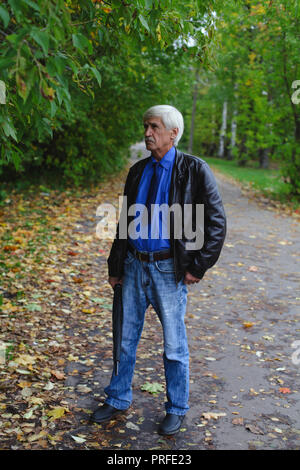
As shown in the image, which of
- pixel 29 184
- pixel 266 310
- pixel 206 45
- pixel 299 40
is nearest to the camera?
pixel 206 45

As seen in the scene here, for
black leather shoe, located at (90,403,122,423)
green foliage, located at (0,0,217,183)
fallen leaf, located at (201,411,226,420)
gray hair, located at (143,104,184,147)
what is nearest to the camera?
green foliage, located at (0,0,217,183)

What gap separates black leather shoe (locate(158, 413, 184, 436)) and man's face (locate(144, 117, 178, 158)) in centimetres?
189

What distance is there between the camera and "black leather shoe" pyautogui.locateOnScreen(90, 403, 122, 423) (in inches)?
142

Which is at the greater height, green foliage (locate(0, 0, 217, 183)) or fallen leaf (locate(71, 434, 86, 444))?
green foliage (locate(0, 0, 217, 183))

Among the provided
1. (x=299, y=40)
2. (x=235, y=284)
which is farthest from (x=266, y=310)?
(x=299, y=40)

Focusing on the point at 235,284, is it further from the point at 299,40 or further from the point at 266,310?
the point at 299,40

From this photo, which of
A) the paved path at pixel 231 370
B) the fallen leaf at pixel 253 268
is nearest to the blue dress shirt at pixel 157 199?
the paved path at pixel 231 370

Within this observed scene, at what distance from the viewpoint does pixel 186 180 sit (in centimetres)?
334

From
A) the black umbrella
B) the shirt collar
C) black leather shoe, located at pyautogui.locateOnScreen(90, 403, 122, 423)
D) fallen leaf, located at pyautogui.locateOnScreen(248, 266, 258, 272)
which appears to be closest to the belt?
the black umbrella

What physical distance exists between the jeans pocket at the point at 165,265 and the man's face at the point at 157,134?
0.76 meters

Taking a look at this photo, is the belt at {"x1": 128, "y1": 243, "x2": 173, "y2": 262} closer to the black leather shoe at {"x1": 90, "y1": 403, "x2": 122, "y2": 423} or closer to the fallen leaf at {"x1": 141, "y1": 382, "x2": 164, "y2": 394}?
the black leather shoe at {"x1": 90, "y1": 403, "x2": 122, "y2": 423}

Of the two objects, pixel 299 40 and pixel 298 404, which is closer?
pixel 298 404
